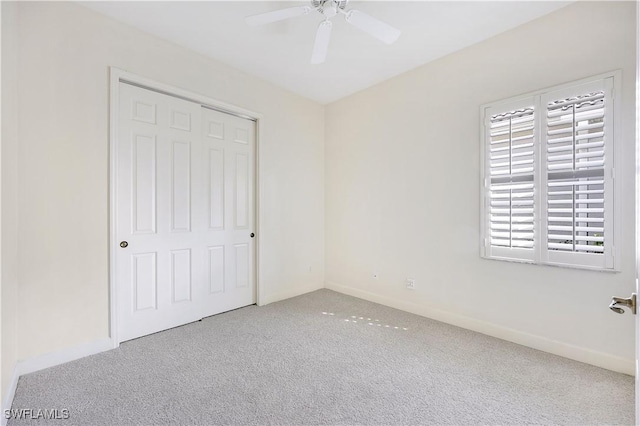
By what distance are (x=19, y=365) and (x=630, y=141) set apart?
4.68 metres

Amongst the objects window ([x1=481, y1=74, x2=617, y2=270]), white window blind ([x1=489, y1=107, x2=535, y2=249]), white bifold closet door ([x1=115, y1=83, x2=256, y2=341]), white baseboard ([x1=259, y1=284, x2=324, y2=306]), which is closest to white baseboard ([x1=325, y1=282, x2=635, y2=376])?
window ([x1=481, y1=74, x2=617, y2=270])

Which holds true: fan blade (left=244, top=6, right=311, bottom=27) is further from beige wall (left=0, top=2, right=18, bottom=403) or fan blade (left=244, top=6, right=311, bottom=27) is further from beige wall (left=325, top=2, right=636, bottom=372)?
beige wall (left=325, top=2, right=636, bottom=372)

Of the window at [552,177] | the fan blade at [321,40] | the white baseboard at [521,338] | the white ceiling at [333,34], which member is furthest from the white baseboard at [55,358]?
the window at [552,177]

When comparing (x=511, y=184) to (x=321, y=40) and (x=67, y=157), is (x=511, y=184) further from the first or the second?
(x=67, y=157)

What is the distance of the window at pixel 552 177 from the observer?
2.21m

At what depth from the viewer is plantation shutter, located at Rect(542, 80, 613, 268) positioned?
219 cm

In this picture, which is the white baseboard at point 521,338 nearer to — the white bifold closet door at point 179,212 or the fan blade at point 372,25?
the white bifold closet door at point 179,212

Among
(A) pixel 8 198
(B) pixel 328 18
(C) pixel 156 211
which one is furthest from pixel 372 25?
(A) pixel 8 198

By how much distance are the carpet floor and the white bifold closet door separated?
42 centimetres

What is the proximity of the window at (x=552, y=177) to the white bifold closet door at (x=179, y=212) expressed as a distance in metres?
2.72

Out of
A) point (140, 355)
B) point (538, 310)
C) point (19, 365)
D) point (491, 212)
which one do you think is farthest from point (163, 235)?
point (538, 310)

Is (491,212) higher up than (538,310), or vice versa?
(491,212)

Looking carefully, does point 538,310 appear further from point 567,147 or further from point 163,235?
point 163,235

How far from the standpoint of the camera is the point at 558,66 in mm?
2436
